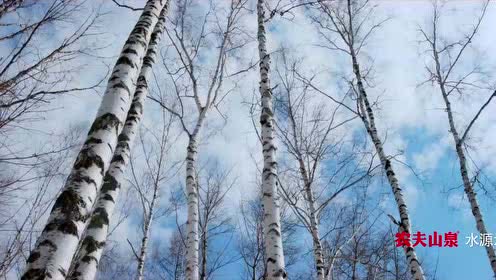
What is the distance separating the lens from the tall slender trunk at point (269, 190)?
15.0ft

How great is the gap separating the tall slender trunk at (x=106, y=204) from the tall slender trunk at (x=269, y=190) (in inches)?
77.7

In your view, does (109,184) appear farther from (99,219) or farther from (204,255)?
(204,255)

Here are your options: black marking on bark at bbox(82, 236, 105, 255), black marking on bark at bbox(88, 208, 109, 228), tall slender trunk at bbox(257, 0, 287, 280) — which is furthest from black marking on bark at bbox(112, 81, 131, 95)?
tall slender trunk at bbox(257, 0, 287, 280)

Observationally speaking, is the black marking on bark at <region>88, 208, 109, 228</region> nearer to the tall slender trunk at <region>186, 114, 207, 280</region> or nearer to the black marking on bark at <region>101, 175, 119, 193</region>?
the black marking on bark at <region>101, 175, 119, 193</region>

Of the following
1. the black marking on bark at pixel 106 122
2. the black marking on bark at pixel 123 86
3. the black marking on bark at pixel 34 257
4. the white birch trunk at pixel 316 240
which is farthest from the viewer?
the white birch trunk at pixel 316 240

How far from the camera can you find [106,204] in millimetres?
3238

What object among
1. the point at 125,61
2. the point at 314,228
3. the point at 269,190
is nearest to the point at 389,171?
the point at 314,228

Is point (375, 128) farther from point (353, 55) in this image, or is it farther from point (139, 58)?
point (139, 58)

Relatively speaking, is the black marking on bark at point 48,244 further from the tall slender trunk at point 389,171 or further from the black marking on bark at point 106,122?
the tall slender trunk at point 389,171

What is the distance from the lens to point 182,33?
10125 mm

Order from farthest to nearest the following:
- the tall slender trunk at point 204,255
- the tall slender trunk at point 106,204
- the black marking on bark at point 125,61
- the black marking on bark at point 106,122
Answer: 1. the tall slender trunk at point 204,255
2. the black marking on bark at point 125,61
3. the black marking on bark at point 106,122
4. the tall slender trunk at point 106,204

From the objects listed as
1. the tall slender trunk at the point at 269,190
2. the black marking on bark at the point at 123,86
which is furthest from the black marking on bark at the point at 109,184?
the tall slender trunk at the point at 269,190

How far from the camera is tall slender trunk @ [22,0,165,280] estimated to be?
246cm

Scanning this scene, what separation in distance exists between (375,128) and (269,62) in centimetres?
335
